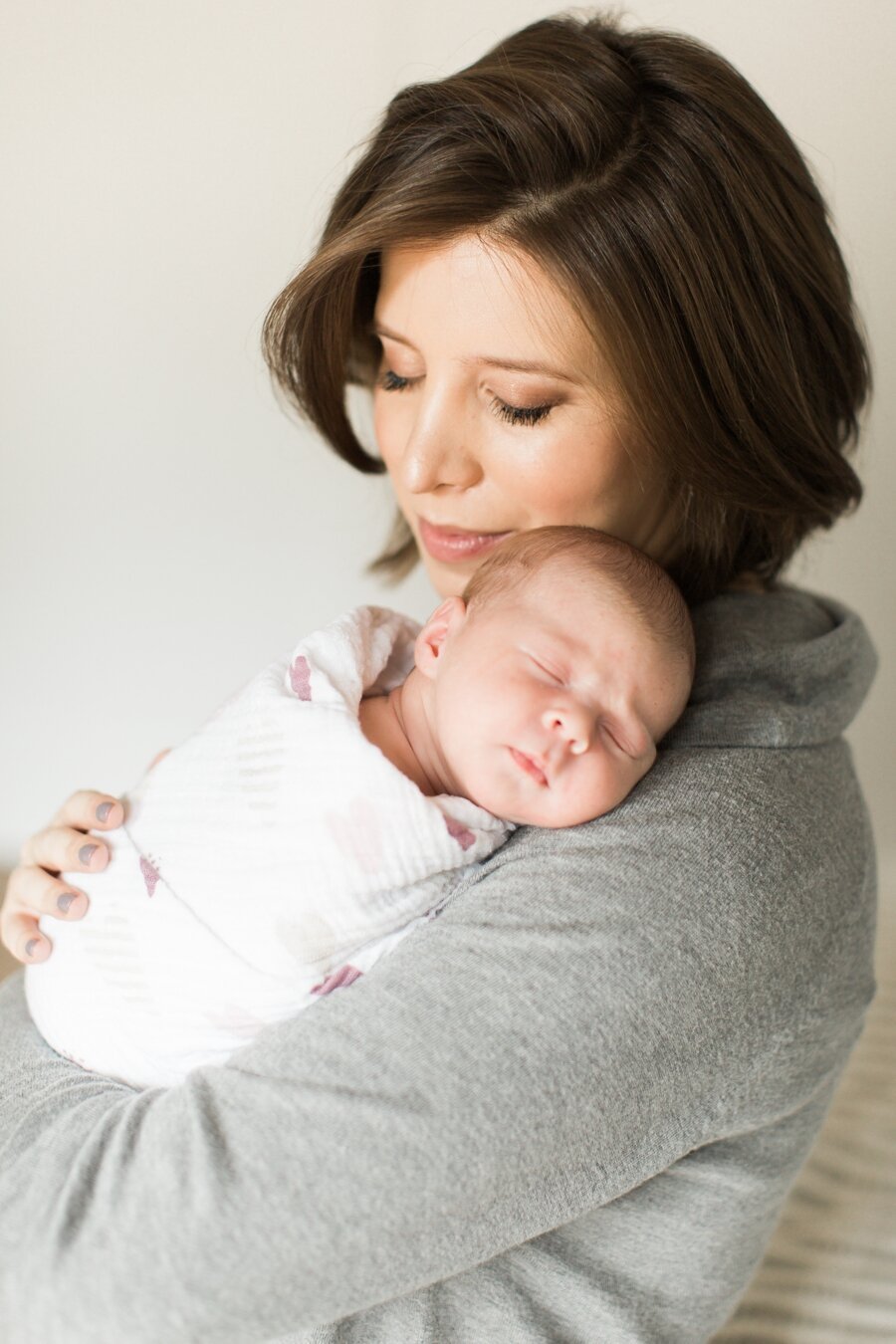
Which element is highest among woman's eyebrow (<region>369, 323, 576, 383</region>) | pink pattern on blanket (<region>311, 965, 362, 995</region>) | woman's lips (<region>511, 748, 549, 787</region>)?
woman's eyebrow (<region>369, 323, 576, 383</region>)

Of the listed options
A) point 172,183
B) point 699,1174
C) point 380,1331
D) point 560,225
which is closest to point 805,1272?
point 699,1174

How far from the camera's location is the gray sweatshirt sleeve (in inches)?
34.3

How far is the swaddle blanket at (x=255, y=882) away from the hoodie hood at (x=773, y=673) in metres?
0.26

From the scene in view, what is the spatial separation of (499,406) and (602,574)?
0.26 metres

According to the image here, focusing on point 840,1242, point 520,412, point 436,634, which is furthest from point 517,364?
point 840,1242

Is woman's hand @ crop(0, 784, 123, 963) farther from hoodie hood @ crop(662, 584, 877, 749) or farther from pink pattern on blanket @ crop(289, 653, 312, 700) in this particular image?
hoodie hood @ crop(662, 584, 877, 749)

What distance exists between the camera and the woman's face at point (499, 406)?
4.15 feet

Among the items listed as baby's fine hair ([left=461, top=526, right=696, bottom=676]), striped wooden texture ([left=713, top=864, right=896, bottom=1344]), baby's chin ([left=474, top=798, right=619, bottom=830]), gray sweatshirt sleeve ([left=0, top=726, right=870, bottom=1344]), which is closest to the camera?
gray sweatshirt sleeve ([left=0, top=726, right=870, bottom=1344])

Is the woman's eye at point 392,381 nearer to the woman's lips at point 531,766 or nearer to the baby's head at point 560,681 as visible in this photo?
the baby's head at point 560,681

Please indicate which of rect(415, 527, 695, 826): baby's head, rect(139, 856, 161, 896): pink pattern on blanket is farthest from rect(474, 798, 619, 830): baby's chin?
rect(139, 856, 161, 896): pink pattern on blanket

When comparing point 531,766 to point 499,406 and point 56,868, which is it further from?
point 56,868

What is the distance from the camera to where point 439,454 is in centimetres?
136

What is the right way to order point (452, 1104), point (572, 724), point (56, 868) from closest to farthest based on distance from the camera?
1. point (452, 1104)
2. point (572, 724)
3. point (56, 868)

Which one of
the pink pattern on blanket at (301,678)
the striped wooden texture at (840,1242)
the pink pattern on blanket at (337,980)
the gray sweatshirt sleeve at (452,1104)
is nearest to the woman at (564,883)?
the gray sweatshirt sleeve at (452,1104)
